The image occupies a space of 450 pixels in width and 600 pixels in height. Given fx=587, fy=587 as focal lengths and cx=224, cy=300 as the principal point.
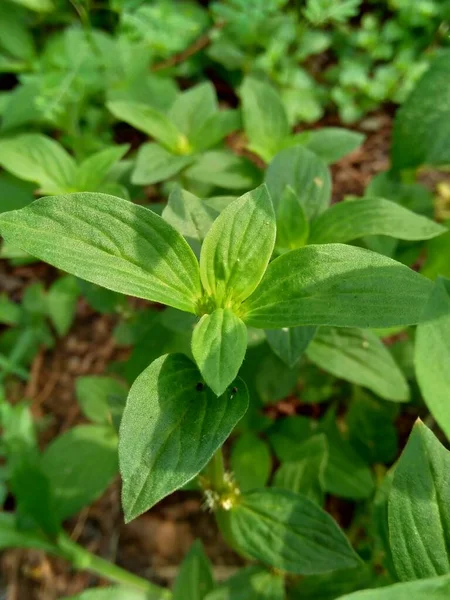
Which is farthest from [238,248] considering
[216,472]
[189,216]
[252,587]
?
[252,587]

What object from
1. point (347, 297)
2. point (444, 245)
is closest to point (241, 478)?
point (444, 245)

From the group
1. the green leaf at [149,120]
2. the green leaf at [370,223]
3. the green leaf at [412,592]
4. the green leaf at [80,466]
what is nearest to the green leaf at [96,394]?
the green leaf at [80,466]

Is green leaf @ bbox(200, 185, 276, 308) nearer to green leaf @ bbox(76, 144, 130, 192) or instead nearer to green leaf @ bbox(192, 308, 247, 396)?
green leaf @ bbox(192, 308, 247, 396)

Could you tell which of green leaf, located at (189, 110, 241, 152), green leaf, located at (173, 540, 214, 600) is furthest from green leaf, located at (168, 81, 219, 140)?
green leaf, located at (173, 540, 214, 600)

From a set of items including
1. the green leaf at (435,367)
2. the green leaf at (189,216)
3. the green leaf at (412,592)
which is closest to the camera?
the green leaf at (412,592)

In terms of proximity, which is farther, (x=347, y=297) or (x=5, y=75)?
(x=5, y=75)

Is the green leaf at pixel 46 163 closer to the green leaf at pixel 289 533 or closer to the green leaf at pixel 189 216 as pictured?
the green leaf at pixel 189 216

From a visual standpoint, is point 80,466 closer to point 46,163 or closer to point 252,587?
point 252,587

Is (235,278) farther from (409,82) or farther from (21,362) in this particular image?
(409,82)
